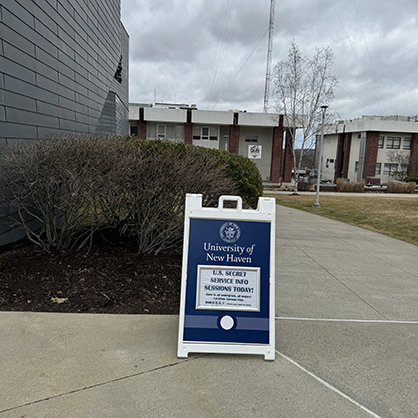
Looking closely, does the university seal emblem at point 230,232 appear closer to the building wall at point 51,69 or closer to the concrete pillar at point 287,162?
the building wall at point 51,69

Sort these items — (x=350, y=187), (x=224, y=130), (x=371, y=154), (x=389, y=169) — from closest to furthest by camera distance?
(x=350, y=187), (x=224, y=130), (x=371, y=154), (x=389, y=169)

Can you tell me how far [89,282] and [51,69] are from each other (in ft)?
15.8

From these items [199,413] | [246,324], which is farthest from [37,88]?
[199,413]

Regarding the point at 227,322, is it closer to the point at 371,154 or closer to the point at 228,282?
the point at 228,282

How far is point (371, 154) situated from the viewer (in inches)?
1781

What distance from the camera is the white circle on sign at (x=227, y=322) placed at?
311 cm

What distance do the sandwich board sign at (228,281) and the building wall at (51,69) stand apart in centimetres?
370

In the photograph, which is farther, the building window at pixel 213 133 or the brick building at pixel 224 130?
the building window at pixel 213 133

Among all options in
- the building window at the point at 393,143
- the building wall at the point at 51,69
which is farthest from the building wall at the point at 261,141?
the building wall at the point at 51,69

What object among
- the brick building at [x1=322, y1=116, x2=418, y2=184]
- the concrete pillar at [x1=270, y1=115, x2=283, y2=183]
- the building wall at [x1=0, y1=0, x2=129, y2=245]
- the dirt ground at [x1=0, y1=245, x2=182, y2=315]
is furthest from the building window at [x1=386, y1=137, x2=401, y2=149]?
the dirt ground at [x1=0, y1=245, x2=182, y2=315]

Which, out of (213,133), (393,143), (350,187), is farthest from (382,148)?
(213,133)

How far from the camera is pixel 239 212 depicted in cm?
320

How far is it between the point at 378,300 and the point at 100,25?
35.7ft

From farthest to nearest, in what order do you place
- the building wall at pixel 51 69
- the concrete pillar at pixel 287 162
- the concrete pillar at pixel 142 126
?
the concrete pillar at pixel 287 162, the concrete pillar at pixel 142 126, the building wall at pixel 51 69
